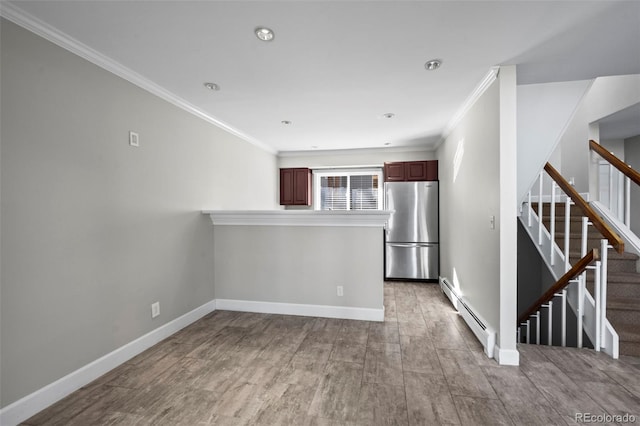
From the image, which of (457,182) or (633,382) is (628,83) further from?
(633,382)

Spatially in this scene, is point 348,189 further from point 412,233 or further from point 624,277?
point 624,277

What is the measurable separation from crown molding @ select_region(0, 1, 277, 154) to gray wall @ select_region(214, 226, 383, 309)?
1489 mm

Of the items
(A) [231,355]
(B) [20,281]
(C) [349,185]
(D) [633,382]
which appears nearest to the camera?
(B) [20,281]

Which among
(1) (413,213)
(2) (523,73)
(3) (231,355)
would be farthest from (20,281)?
(1) (413,213)

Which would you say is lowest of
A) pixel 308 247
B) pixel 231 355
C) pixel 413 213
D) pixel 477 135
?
pixel 231 355

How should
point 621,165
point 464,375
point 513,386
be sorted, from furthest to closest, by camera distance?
1. point 621,165
2. point 464,375
3. point 513,386

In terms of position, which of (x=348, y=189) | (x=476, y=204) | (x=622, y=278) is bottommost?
(x=622, y=278)

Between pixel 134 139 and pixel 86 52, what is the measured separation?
2.14ft

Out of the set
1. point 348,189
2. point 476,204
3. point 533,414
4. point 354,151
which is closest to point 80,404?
point 533,414

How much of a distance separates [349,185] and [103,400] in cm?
473

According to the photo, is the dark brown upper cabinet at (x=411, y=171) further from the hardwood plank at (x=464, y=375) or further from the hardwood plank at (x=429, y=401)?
the hardwood plank at (x=429, y=401)

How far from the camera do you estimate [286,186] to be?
559 centimetres

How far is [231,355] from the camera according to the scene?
2314mm

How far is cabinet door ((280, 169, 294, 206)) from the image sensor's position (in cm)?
557
